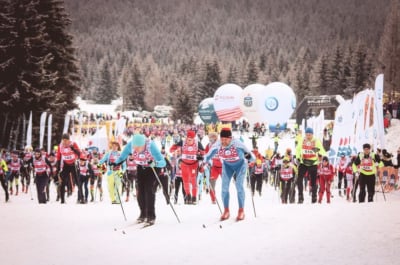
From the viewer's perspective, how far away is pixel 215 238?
6.46m

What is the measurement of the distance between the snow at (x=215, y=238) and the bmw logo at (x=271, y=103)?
38843 mm

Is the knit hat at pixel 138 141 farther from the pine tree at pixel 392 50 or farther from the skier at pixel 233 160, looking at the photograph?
the pine tree at pixel 392 50

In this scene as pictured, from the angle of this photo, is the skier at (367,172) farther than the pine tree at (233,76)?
No

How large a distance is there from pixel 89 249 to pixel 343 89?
2693 inches

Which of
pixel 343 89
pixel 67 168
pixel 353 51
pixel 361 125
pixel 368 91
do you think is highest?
pixel 353 51

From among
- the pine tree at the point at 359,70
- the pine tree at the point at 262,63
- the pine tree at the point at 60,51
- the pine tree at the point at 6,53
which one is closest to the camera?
the pine tree at the point at 6,53

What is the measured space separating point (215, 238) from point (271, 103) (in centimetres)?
4147

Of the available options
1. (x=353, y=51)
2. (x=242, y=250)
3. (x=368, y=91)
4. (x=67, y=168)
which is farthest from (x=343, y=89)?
(x=242, y=250)

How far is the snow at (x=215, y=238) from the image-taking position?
538 centimetres

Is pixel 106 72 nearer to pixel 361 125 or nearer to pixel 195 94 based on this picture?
pixel 195 94

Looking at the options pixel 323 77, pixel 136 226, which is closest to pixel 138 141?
pixel 136 226

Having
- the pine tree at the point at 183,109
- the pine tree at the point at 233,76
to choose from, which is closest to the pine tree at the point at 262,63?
the pine tree at the point at 233,76

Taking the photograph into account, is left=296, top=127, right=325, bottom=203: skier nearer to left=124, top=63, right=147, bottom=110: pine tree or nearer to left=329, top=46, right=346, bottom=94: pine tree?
left=329, top=46, right=346, bottom=94: pine tree

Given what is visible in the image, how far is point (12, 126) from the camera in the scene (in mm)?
28781
